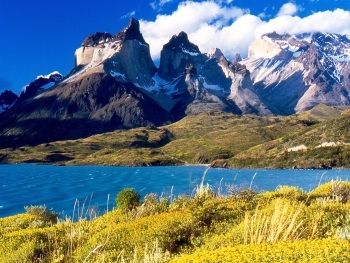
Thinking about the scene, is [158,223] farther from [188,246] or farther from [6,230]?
[6,230]

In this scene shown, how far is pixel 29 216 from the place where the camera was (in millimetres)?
23375

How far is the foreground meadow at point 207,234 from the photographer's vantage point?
365 inches

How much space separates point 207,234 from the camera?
15094mm

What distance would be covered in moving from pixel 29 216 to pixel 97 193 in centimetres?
9515

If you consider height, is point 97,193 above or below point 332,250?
below

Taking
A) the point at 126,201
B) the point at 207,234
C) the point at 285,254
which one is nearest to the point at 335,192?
the point at 207,234

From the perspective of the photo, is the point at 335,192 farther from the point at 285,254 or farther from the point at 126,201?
the point at 285,254

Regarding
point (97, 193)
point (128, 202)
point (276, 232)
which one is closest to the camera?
point (276, 232)

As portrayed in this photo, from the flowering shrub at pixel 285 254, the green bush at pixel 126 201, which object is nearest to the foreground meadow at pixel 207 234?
the flowering shrub at pixel 285 254

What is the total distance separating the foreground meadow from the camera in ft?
30.4

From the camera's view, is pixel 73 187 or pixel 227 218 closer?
pixel 227 218

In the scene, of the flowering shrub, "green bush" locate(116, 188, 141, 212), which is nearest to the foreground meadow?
the flowering shrub

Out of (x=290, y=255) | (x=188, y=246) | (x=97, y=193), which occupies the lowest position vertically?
(x=97, y=193)

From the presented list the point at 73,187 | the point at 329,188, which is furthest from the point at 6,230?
the point at 73,187
